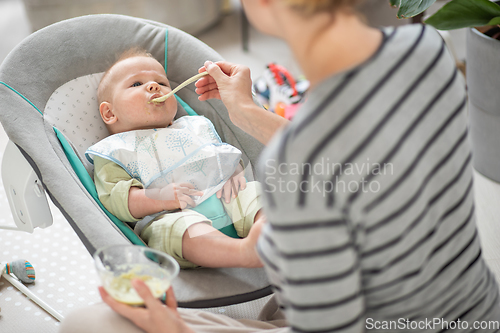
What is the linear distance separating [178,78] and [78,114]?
329 mm

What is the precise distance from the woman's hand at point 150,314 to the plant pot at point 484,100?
1.46 meters

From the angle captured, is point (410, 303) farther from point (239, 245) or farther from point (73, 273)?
point (73, 273)

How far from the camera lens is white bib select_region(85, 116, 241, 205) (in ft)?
4.19

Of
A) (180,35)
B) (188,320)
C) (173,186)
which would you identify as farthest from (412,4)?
(188,320)

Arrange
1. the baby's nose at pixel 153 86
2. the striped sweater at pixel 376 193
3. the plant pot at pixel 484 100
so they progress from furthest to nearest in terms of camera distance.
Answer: the plant pot at pixel 484 100, the baby's nose at pixel 153 86, the striped sweater at pixel 376 193

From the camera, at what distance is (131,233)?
1208 mm

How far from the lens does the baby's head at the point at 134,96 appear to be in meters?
1.38

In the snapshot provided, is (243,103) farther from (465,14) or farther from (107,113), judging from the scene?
(465,14)

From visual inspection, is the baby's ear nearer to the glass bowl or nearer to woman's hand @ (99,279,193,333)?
the glass bowl

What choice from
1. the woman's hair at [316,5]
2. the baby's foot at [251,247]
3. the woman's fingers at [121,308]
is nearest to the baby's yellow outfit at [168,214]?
the baby's foot at [251,247]

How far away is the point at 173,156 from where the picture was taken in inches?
51.8

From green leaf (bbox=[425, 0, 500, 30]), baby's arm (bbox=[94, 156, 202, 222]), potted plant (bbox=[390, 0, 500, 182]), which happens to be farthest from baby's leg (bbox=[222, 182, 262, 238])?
green leaf (bbox=[425, 0, 500, 30])

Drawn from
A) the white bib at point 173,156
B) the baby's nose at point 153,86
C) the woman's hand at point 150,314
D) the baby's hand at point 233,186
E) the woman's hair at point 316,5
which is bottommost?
the baby's hand at point 233,186

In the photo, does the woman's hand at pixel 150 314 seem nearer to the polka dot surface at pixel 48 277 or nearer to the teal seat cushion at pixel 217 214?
the teal seat cushion at pixel 217 214
